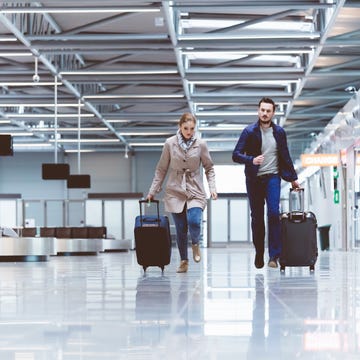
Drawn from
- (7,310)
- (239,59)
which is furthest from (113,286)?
(239,59)

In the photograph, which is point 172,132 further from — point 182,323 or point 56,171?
point 182,323

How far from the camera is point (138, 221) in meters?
9.74

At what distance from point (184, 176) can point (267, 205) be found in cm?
96

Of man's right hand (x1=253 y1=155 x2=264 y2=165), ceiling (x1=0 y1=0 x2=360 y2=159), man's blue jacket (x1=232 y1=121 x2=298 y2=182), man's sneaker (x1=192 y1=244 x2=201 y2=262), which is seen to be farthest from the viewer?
ceiling (x1=0 y1=0 x2=360 y2=159)

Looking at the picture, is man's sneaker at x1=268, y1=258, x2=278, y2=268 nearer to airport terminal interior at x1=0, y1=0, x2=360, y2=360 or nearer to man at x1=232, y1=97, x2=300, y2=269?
man at x1=232, y1=97, x2=300, y2=269

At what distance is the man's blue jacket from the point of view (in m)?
9.20

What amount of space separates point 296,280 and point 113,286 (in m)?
1.69

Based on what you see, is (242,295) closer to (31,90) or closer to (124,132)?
(31,90)

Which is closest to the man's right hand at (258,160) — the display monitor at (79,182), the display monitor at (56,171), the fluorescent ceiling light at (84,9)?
the fluorescent ceiling light at (84,9)

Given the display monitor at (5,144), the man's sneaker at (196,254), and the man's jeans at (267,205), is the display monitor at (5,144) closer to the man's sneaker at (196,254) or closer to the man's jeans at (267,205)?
the man's sneaker at (196,254)

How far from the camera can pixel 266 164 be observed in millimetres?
9320

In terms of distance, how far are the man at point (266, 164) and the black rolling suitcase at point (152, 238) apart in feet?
3.21

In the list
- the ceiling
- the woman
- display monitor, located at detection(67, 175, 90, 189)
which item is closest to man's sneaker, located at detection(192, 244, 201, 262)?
the woman

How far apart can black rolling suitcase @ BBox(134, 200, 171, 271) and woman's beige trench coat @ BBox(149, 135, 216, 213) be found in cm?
22
